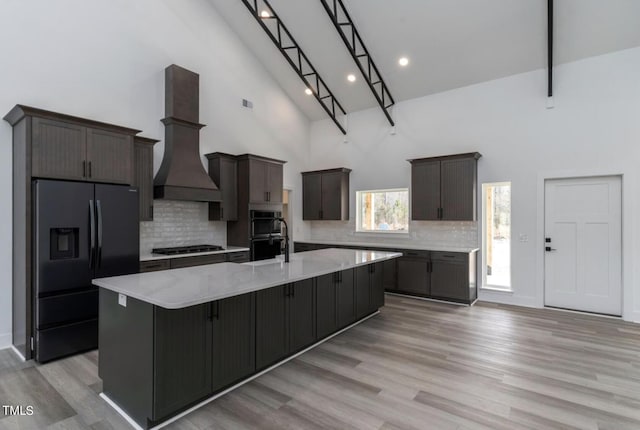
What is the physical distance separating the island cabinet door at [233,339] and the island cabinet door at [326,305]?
949mm

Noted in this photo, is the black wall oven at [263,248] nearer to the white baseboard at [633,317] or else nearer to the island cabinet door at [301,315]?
the island cabinet door at [301,315]

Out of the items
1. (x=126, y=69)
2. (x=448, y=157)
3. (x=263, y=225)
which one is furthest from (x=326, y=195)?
(x=126, y=69)

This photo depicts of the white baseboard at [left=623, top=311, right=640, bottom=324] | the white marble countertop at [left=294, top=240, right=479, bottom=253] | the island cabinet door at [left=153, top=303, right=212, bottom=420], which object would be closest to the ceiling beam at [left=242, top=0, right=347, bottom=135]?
the white marble countertop at [left=294, top=240, right=479, bottom=253]

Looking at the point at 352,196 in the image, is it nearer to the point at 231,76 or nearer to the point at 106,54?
the point at 231,76

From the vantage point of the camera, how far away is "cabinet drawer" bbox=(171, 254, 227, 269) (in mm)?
4531

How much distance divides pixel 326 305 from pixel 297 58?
482cm

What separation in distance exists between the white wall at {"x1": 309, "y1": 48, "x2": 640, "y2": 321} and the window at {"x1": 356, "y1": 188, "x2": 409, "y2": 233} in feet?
0.99

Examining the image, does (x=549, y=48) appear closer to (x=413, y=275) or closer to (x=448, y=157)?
(x=448, y=157)

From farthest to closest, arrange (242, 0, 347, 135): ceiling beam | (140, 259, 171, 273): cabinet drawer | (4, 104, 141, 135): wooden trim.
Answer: (242, 0, 347, 135): ceiling beam
(140, 259, 171, 273): cabinet drawer
(4, 104, 141, 135): wooden trim

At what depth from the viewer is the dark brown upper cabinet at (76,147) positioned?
3242 mm

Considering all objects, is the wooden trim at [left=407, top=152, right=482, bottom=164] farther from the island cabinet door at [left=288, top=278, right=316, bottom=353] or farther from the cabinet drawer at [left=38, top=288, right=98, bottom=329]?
the cabinet drawer at [left=38, top=288, right=98, bottom=329]

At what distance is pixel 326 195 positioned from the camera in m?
7.25

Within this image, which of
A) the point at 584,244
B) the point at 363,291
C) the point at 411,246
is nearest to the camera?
the point at 363,291

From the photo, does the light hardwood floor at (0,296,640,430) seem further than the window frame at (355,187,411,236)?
No
